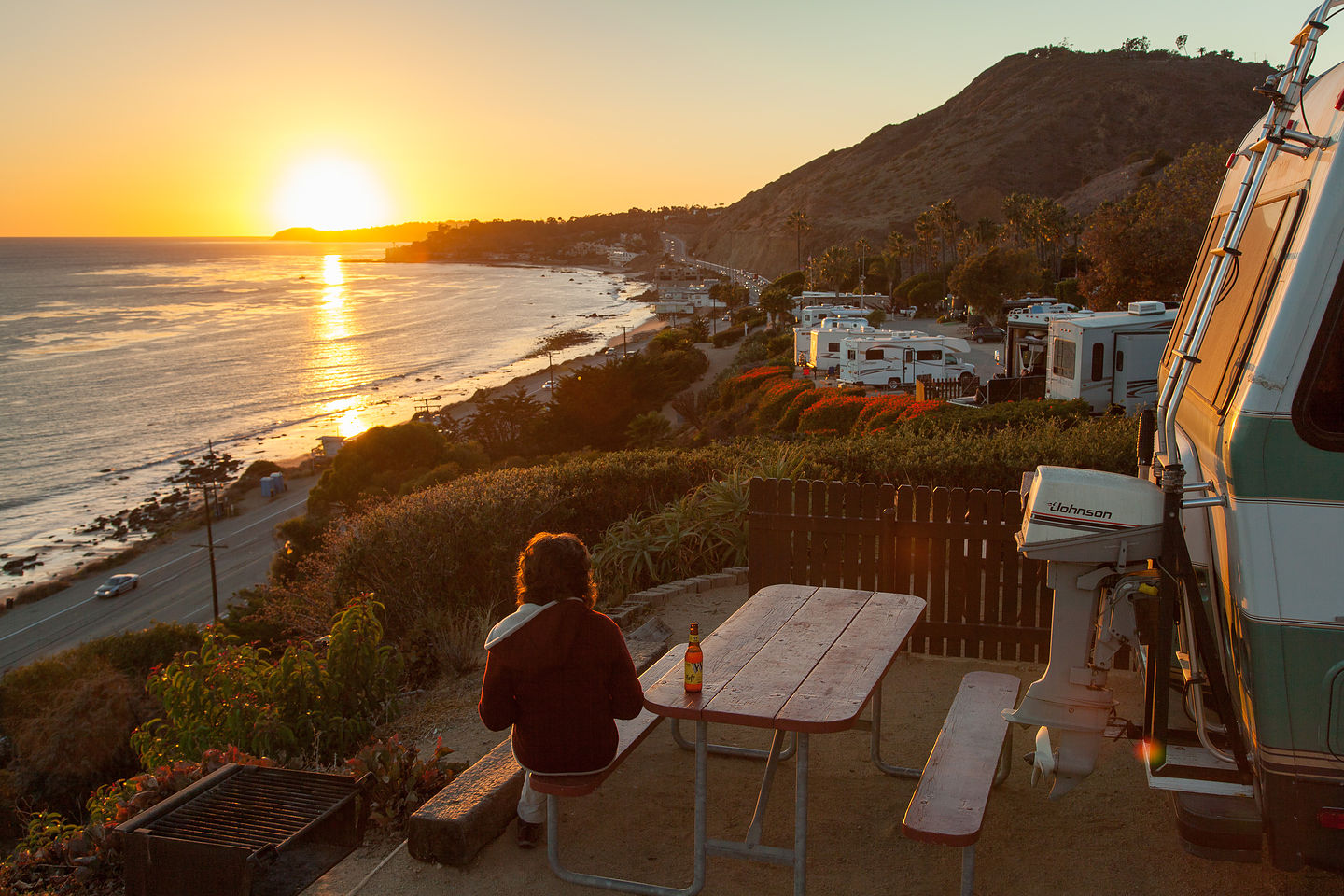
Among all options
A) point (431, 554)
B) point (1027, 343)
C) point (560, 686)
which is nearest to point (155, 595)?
point (1027, 343)

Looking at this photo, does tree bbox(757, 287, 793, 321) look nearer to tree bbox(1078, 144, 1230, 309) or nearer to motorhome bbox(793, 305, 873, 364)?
motorhome bbox(793, 305, 873, 364)

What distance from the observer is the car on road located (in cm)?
3180

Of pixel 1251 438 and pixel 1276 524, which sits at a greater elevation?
pixel 1251 438

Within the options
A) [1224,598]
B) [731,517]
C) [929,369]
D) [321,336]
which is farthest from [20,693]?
[321,336]

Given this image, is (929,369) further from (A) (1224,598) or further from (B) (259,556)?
(A) (1224,598)

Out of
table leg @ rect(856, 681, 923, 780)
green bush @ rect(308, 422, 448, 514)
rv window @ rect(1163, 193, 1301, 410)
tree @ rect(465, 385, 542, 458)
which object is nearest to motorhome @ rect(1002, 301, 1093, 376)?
tree @ rect(465, 385, 542, 458)

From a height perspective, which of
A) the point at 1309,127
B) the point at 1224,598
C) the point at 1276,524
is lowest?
the point at 1224,598

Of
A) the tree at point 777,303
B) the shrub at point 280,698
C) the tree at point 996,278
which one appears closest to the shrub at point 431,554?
the shrub at point 280,698

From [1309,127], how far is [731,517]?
5883mm

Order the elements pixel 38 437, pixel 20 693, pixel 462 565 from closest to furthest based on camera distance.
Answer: pixel 462 565 → pixel 20 693 → pixel 38 437

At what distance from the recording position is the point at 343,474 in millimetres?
33375

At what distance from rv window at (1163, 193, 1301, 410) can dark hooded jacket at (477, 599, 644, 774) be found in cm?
225

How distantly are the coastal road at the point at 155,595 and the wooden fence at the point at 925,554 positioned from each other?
24102 mm

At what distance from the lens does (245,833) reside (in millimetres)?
3781
